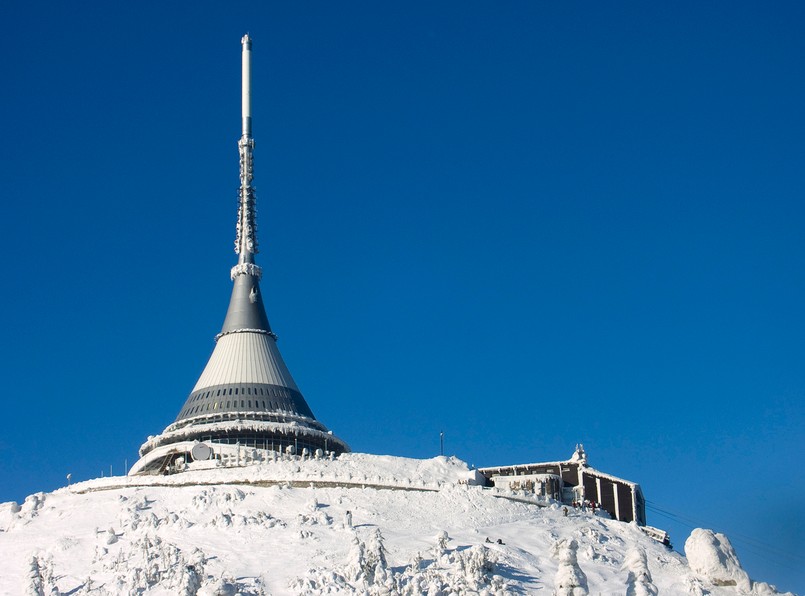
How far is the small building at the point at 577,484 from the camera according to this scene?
76750 millimetres

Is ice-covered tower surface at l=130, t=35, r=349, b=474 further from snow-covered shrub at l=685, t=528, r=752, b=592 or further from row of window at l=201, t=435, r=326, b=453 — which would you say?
snow-covered shrub at l=685, t=528, r=752, b=592

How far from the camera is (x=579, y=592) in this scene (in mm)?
41750

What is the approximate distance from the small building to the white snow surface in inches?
201

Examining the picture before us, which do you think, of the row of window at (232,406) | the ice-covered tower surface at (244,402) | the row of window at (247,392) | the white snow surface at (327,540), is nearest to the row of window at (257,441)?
the ice-covered tower surface at (244,402)

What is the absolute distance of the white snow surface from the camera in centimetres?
5444

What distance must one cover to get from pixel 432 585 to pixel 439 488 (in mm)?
16036

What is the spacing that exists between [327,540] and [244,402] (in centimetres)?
2421

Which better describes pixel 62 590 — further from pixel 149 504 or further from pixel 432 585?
pixel 432 585

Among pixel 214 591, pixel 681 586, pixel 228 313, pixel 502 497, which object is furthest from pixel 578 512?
pixel 228 313

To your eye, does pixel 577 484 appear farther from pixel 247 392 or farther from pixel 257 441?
pixel 247 392

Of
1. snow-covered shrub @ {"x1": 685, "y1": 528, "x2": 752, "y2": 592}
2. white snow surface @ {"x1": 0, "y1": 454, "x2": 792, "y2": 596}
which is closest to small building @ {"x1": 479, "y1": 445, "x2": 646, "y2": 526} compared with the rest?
white snow surface @ {"x1": 0, "y1": 454, "x2": 792, "y2": 596}

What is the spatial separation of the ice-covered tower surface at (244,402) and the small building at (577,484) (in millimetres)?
12167

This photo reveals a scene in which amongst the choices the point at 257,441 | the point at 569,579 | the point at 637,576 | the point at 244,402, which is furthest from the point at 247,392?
the point at 569,579

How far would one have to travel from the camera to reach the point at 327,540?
59562 millimetres
